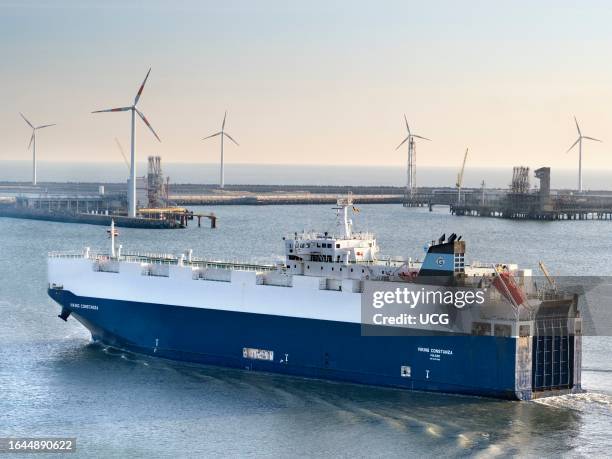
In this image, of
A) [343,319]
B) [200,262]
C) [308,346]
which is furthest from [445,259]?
[200,262]

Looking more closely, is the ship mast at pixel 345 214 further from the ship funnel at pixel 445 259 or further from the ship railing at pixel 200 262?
the ship funnel at pixel 445 259

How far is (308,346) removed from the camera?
3309 centimetres

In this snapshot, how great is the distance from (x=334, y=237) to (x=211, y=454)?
9418mm

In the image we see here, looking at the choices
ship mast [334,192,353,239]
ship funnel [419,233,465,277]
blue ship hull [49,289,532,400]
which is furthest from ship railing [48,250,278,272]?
ship funnel [419,233,465,277]

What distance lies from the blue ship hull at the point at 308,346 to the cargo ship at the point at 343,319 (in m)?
0.03

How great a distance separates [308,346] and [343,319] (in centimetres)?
139

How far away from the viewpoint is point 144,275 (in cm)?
3672

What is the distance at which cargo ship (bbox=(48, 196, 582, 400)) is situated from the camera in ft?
101

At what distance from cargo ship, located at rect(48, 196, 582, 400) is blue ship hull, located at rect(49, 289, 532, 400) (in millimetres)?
29

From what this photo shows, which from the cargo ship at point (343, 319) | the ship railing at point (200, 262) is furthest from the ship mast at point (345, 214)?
the ship railing at point (200, 262)

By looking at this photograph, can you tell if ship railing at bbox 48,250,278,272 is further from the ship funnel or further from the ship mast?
the ship funnel

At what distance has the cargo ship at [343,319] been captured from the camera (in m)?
30.7

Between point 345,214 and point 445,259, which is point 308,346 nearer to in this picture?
point 345,214

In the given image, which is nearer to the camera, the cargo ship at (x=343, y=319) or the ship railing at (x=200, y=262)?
the cargo ship at (x=343, y=319)
